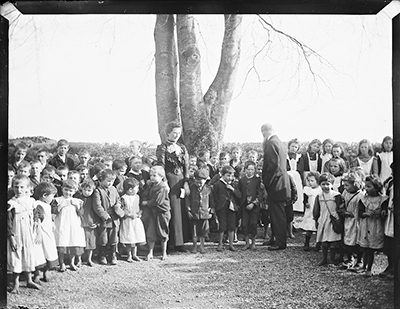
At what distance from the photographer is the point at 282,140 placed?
13.0ft

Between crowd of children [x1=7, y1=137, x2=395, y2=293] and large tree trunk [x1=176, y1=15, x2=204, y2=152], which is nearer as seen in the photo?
crowd of children [x1=7, y1=137, x2=395, y2=293]

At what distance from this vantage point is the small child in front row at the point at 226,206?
395 cm

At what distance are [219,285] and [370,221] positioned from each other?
1482 mm

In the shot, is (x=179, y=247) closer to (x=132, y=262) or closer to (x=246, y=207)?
(x=132, y=262)

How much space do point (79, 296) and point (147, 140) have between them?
151cm

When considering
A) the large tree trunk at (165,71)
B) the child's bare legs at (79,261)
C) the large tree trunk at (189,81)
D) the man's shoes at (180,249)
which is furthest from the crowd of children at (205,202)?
the large tree trunk at (165,71)

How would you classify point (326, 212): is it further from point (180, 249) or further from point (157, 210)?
point (157, 210)

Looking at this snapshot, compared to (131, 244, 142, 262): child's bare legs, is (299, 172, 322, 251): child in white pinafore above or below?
above

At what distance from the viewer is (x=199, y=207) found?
395 centimetres

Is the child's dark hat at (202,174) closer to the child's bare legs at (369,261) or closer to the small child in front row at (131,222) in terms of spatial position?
the small child in front row at (131,222)

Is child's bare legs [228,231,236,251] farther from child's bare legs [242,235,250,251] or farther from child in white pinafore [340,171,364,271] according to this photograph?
child in white pinafore [340,171,364,271]

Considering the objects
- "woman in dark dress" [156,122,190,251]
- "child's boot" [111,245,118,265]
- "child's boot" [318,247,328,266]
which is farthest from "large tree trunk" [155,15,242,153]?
"child's boot" [318,247,328,266]

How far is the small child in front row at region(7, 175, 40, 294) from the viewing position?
12.6 ft

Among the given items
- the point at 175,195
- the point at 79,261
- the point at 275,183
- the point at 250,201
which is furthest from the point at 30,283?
the point at 275,183
